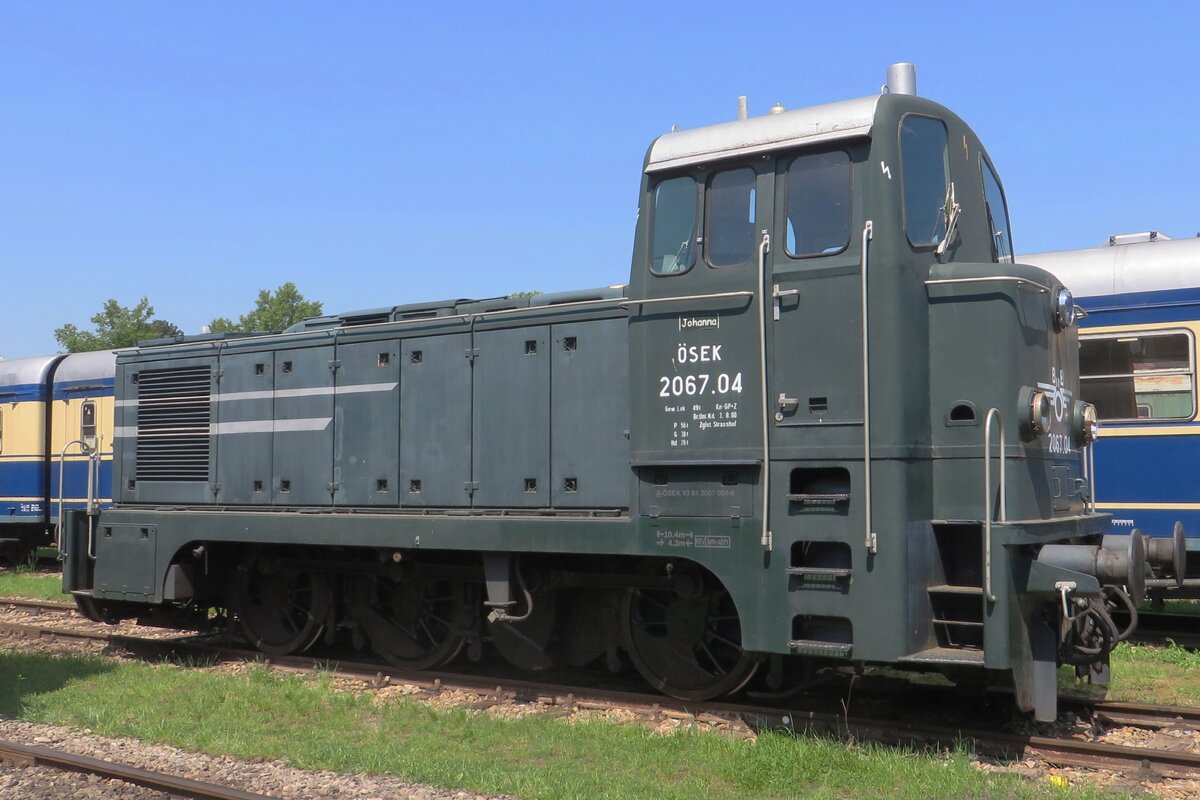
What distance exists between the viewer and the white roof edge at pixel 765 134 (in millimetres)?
6449

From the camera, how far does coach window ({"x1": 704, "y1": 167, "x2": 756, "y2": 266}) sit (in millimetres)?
6812

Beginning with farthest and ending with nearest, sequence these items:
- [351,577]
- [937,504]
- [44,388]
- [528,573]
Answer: [44,388], [351,577], [528,573], [937,504]

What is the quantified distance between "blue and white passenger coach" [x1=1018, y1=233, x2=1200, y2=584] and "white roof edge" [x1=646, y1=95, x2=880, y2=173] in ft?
17.4

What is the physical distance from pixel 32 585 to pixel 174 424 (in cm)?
793

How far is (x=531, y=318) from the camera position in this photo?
8.23 metres

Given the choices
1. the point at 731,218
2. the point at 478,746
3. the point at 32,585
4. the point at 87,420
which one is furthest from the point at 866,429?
the point at 87,420

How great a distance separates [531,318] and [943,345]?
3.21 metres

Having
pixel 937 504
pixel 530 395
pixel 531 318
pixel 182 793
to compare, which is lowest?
pixel 182 793

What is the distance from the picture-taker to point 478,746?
22.6 ft

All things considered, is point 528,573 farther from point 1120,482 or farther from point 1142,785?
point 1120,482

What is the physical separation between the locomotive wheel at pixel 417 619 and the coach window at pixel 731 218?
374 cm

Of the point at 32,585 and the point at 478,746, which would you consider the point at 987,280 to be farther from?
the point at 32,585

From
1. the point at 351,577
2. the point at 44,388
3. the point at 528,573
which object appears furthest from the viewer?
the point at 44,388

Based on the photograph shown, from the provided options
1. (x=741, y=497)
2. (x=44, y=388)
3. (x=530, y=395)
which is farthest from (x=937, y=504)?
(x=44, y=388)
